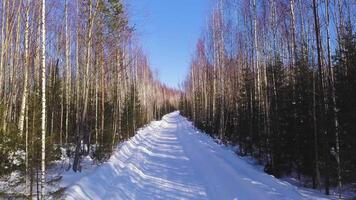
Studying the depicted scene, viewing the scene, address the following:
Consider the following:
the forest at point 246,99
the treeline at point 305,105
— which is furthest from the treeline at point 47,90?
the treeline at point 305,105

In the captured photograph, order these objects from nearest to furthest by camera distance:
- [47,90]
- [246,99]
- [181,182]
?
1. [181,182]
2. [47,90]
3. [246,99]

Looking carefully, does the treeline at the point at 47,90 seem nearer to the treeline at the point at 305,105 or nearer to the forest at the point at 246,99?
the forest at the point at 246,99

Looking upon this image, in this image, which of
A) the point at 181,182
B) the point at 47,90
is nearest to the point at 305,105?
the point at 181,182

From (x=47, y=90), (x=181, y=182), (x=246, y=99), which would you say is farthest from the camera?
(x=246, y=99)

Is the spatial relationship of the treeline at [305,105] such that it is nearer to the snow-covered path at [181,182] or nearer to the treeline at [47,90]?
the snow-covered path at [181,182]

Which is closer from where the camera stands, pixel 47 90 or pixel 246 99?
pixel 47 90

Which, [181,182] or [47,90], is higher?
[47,90]

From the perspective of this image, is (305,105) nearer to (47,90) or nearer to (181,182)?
(181,182)

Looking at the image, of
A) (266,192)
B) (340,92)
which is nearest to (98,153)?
(266,192)

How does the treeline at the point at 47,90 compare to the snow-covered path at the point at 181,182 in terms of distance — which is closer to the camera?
the treeline at the point at 47,90

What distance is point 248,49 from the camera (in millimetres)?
25234

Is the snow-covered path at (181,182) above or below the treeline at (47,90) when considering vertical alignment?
below

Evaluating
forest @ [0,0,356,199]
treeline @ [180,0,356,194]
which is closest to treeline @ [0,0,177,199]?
forest @ [0,0,356,199]

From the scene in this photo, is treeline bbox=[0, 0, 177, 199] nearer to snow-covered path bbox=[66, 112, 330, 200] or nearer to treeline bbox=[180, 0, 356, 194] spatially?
snow-covered path bbox=[66, 112, 330, 200]
